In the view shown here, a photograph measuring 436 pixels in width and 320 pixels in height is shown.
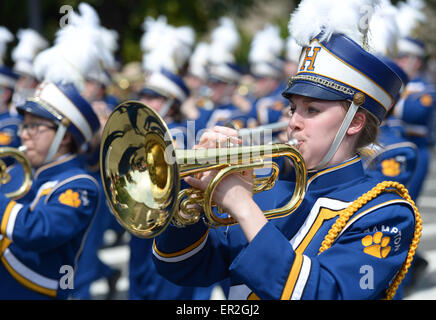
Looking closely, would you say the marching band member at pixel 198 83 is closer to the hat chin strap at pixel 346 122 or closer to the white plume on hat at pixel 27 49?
the white plume on hat at pixel 27 49

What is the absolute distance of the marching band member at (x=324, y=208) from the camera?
1882 millimetres

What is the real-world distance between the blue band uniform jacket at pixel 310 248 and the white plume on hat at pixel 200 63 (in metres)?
8.58

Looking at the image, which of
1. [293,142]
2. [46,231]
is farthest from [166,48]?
[293,142]

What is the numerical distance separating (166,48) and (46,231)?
433 cm

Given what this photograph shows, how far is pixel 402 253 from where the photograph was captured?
2117 millimetres

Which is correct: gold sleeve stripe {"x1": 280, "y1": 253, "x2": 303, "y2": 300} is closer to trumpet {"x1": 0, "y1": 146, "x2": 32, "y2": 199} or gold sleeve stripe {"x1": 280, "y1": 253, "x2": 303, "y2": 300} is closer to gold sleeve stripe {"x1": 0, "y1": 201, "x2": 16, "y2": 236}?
gold sleeve stripe {"x1": 0, "y1": 201, "x2": 16, "y2": 236}

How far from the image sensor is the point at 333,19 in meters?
2.18

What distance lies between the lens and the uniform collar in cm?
224

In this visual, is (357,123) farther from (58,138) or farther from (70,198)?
(58,138)

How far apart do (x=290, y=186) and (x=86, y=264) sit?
2810 millimetres

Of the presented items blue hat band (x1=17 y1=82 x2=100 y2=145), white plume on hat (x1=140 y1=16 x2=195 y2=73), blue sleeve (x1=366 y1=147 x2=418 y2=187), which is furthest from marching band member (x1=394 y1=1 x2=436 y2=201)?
blue hat band (x1=17 y1=82 x2=100 y2=145)

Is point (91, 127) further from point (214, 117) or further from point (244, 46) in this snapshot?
point (244, 46)
